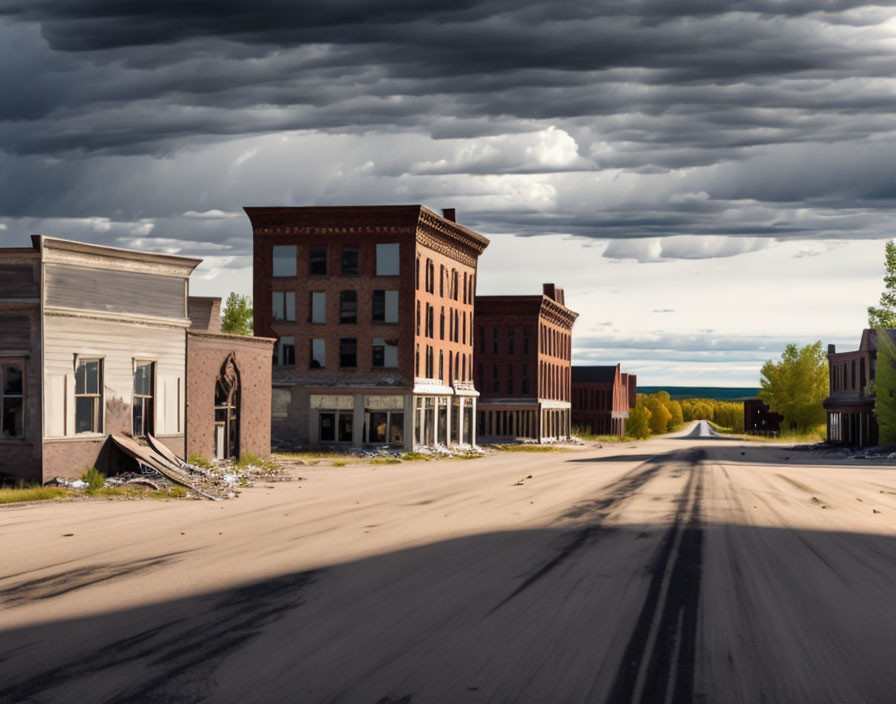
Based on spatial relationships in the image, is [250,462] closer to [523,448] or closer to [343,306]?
[343,306]

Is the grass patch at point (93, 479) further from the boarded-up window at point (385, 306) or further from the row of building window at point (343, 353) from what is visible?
the boarded-up window at point (385, 306)

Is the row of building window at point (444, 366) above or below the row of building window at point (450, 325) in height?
below

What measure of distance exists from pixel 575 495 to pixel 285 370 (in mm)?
40447

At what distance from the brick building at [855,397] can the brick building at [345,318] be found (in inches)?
1432

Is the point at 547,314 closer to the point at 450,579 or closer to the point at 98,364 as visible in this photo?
the point at 98,364

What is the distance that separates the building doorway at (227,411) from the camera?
39.1m

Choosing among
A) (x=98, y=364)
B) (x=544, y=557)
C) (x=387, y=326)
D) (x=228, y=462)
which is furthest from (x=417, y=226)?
(x=544, y=557)

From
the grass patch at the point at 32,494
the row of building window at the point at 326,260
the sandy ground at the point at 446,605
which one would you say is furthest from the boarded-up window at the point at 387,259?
the sandy ground at the point at 446,605

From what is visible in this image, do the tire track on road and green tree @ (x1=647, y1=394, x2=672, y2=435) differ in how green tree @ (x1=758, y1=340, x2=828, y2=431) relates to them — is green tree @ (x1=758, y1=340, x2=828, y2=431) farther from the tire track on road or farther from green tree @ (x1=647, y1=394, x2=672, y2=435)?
the tire track on road

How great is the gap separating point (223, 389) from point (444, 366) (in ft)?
120

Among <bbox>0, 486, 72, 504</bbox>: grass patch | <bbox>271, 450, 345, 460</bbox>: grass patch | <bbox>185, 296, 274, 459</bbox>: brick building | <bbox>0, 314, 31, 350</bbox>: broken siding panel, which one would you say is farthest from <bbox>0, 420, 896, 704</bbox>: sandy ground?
<bbox>271, 450, 345, 460</bbox>: grass patch

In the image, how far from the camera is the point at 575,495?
29703 millimetres

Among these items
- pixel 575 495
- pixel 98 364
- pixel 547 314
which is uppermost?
pixel 547 314

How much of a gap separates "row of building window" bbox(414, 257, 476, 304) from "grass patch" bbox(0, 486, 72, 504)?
134ft
